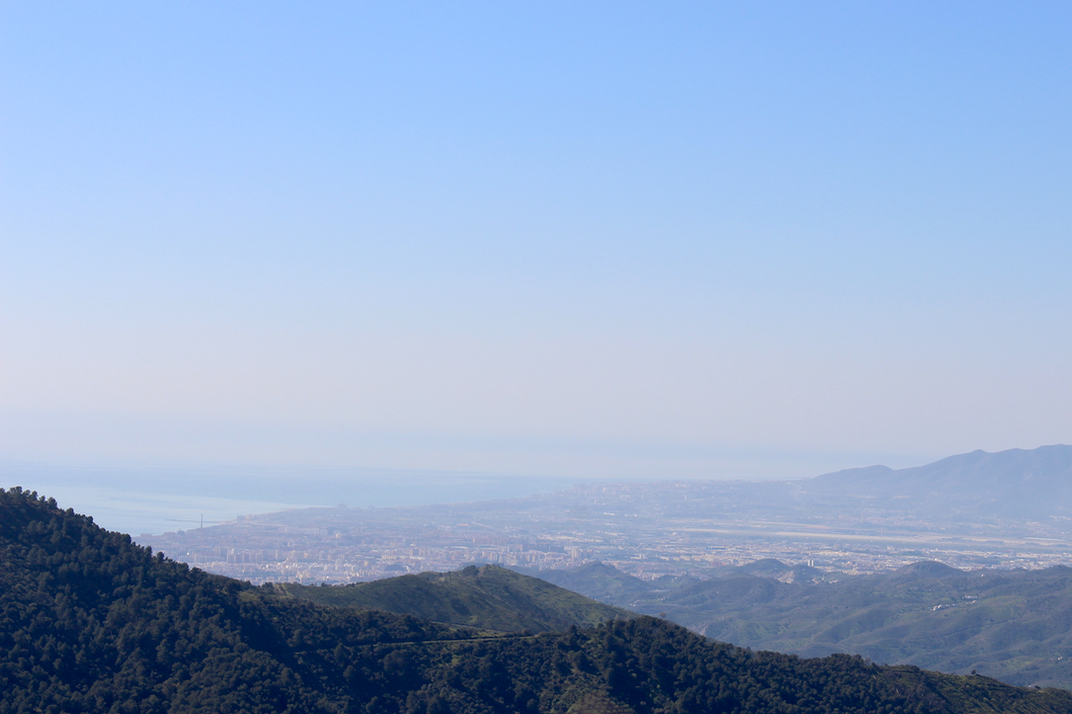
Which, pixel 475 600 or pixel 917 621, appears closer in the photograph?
pixel 475 600

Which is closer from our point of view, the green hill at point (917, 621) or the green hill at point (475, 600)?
the green hill at point (475, 600)

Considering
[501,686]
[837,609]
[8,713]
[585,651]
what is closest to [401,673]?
[501,686]

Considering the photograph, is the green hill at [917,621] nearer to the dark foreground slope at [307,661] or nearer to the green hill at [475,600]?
the green hill at [475,600]

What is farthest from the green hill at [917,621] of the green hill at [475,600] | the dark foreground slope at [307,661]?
the dark foreground slope at [307,661]

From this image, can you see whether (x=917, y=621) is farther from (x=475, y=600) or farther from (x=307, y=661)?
(x=307, y=661)

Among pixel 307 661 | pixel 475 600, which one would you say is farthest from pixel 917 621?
pixel 307 661

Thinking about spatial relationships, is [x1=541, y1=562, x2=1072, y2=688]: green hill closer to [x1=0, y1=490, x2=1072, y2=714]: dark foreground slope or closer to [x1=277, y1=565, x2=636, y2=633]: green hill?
[x1=277, y1=565, x2=636, y2=633]: green hill

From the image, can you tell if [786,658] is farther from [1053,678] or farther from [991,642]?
[991,642]
